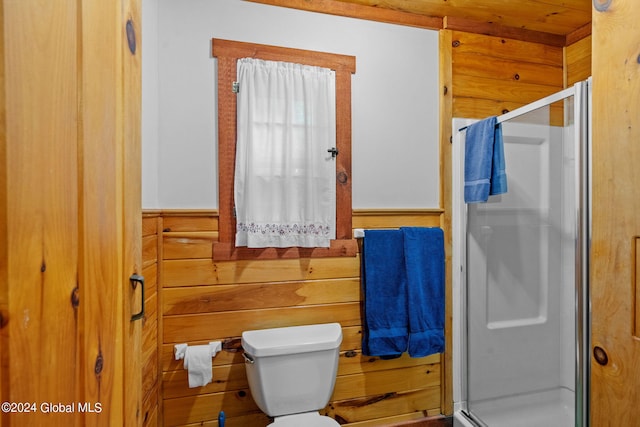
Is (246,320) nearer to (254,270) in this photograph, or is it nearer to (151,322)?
(254,270)

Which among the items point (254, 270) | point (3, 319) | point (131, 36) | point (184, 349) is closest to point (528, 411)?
point (254, 270)

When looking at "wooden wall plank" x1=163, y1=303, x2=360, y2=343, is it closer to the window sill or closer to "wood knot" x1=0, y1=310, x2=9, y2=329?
the window sill

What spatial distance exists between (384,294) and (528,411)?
0.90m

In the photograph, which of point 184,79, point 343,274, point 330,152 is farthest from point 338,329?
point 184,79

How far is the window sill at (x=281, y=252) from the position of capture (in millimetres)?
1651

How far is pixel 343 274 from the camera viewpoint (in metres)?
1.80

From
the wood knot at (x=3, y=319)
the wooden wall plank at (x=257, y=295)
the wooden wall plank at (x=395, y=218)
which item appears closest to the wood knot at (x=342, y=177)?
the wooden wall plank at (x=395, y=218)

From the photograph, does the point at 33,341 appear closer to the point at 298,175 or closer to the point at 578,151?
the point at 298,175

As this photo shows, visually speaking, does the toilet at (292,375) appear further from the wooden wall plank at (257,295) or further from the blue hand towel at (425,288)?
the blue hand towel at (425,288)

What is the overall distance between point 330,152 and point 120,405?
52.4 inches

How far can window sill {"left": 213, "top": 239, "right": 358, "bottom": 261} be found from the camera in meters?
1.65

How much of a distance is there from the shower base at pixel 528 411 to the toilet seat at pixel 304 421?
33.8 inches

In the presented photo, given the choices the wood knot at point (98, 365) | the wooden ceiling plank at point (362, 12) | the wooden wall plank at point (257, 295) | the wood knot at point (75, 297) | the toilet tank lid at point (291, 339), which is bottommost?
the toilet tank lid at point (291, 339)

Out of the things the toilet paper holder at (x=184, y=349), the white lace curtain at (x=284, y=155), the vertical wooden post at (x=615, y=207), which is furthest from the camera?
the white lace curtain at (x=284, y=155)
